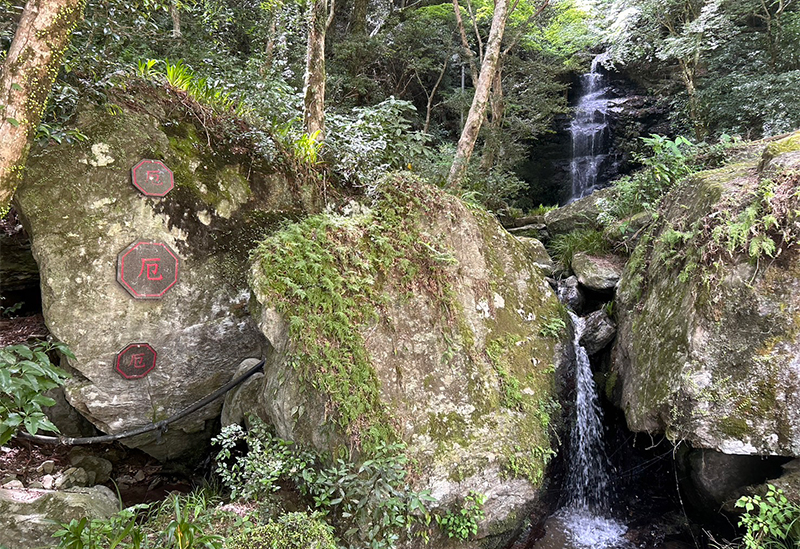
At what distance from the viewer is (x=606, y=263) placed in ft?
22.7

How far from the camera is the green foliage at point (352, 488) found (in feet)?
11.7

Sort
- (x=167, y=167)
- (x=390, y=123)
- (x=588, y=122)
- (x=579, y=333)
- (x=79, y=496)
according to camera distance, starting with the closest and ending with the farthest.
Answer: (x=79, y=496) < (x=167, y=167) < (x=579, y=333) < (x=390, y=123) < (x=588, y=122)

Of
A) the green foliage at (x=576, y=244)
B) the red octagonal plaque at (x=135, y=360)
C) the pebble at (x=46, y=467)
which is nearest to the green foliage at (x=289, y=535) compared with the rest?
the red octagonal plaque at (x=135, y=360)

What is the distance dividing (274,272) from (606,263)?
17.8 ft

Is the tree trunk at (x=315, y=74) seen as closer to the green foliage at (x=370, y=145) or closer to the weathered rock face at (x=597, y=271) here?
the green foliage at (x=370, y=145)

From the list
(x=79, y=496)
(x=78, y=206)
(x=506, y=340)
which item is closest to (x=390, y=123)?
(x=506, y=340)

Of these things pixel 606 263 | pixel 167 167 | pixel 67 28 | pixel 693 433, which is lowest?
pixel 693 433

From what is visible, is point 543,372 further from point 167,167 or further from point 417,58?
point 417,58

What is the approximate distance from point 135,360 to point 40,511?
152 centimetres

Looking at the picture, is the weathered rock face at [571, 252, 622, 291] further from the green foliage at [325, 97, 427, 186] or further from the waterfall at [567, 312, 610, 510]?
the green foliage at [325, 97, 427, 186]


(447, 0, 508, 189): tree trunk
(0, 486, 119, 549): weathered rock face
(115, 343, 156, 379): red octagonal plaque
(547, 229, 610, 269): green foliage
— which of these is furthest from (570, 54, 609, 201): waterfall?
(0, 486, 119, 549): weathered rock face

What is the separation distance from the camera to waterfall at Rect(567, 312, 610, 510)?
205 inches

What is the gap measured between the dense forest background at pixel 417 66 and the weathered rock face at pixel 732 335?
276 cm

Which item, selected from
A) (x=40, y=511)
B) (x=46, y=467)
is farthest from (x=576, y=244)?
(x=46, y=467)
